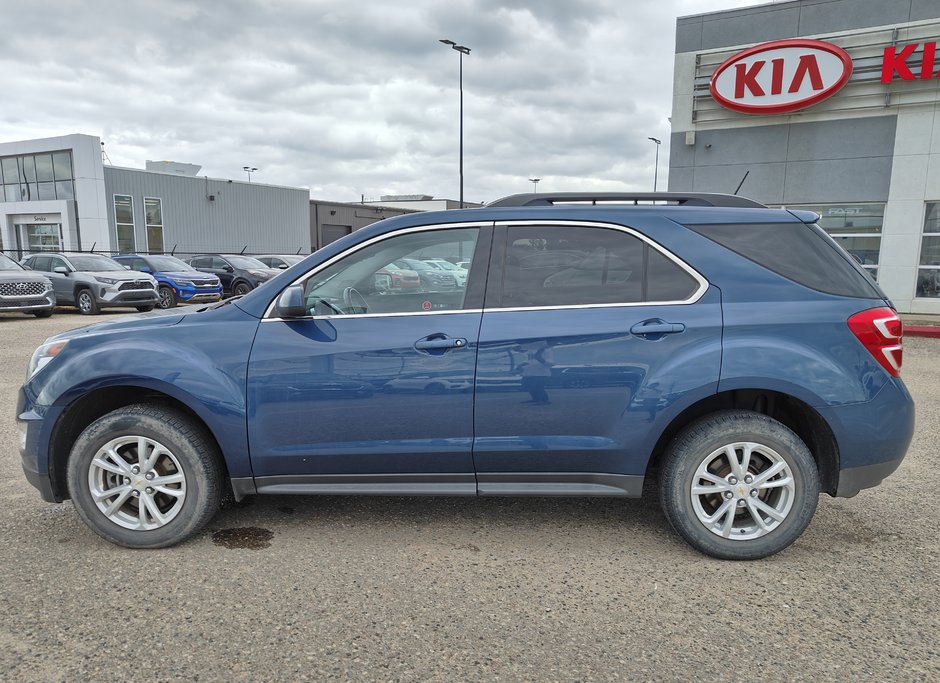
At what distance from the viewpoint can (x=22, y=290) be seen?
14.7 metres

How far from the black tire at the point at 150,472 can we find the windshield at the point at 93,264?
15.6 m

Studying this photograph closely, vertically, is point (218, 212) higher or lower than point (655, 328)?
higher

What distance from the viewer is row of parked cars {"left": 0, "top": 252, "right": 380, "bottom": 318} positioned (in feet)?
48.7

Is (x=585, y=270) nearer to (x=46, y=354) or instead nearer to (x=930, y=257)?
(x=46, y=354)

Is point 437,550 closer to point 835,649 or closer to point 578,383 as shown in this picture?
point 578,383

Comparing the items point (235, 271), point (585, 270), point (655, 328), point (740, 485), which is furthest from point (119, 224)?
point (740, 485)

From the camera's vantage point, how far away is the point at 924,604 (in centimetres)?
289

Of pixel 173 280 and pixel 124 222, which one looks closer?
pixel 173 280

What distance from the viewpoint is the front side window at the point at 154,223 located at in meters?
32.8

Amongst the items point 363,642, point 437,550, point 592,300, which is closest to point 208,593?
point 363,642

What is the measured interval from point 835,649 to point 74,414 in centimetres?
374

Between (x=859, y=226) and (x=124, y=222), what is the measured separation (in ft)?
101

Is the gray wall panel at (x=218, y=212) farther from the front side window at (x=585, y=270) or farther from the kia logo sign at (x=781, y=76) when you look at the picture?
the front side window at (x=585, y=270)

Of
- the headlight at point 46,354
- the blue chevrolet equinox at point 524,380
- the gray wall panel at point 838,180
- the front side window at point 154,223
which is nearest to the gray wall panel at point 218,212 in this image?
the front side window at point 154,223
